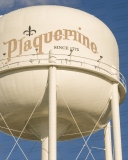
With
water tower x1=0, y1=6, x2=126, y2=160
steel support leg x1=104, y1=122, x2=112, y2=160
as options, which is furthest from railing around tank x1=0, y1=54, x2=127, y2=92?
steel support leg x1=104, y1=122, x2=112, y2=160

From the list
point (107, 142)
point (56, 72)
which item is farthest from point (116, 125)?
point (56, 72)

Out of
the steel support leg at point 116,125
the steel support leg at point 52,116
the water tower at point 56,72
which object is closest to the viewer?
the steel support leg at point 52,116

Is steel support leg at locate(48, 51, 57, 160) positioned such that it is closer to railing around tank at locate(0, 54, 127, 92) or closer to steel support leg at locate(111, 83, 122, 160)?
railing around tank at locate(0, 54, 127, 92)

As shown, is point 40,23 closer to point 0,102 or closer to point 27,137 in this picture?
point 0,102

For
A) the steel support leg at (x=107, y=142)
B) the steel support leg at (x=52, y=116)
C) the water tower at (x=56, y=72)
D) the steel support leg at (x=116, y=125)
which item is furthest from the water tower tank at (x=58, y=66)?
the steel support leg at (x=107, y=142)

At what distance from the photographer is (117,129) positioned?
1423 centimetres

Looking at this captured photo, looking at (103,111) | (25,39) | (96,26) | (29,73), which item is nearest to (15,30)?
(25,39)

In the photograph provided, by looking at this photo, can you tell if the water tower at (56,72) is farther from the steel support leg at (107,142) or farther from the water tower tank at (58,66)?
the steel support leg at (107,142)

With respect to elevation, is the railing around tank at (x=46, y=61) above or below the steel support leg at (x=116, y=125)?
above

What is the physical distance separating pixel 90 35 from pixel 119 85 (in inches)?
82.1

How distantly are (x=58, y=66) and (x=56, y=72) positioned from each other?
0.21 metres

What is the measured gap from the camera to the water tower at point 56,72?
13641 mm

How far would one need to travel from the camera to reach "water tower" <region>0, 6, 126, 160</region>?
13.6 metres

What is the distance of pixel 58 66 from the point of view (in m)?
13.7
